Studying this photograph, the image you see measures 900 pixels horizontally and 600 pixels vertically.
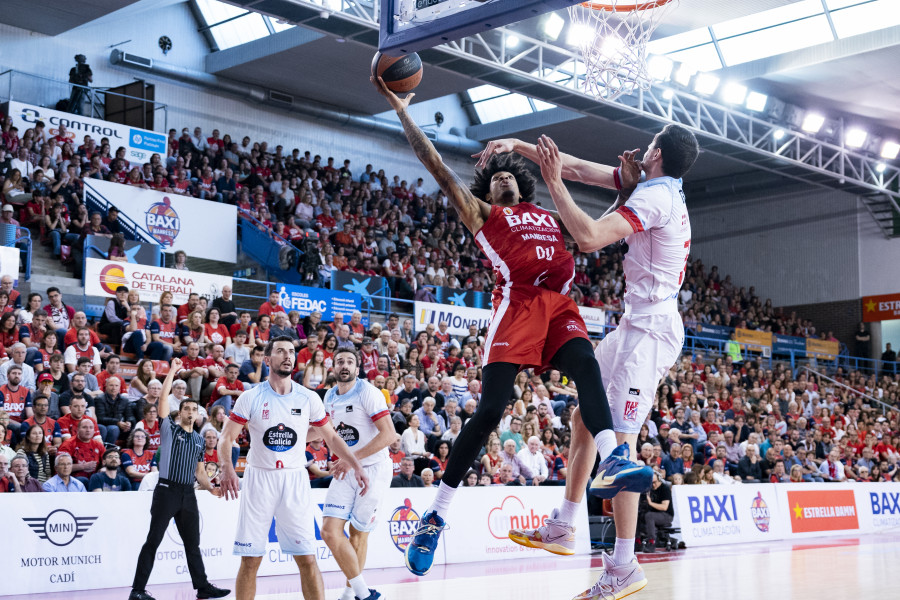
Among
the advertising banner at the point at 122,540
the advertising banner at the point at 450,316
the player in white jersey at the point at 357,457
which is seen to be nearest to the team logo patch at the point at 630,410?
A: the player in white jersey at the point at 357,457

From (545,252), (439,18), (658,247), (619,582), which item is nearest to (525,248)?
(545,252)

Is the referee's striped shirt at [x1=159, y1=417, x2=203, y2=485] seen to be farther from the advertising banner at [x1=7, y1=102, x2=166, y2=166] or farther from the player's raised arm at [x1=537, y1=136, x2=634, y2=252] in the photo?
the advertising banner at [x1=7, y1=102, x2=166, y2=166]

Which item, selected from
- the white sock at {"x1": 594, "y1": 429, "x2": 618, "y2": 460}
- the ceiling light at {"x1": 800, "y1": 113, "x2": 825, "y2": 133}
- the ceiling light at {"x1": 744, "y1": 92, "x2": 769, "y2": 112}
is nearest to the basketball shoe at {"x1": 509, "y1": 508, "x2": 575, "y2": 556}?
the white sock at {"x1": 594, "y1": 429, "x2": 618, "y2": 460}

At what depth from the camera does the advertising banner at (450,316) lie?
2014cm

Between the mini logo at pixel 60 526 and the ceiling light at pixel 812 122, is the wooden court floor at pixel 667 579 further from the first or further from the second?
the ceiling light at pixel 812 122

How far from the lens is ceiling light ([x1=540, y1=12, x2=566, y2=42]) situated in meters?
19.4

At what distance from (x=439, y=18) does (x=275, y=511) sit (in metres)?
4.10

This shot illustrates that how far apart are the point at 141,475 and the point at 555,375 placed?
927 cm

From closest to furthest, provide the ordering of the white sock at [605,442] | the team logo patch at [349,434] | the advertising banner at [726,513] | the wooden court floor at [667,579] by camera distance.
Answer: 1. the white sock at [605,442]
2. the wooden court floor at [667,579]
3. the team logo patch at [349,434]
4. the advertising banner at [726,513]

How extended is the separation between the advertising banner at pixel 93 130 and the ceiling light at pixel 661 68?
11.0m

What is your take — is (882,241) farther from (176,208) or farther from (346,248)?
(176,208)

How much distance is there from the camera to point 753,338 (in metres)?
29.4

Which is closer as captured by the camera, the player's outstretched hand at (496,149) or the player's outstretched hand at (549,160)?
the player's outstretched hand at (549,160)

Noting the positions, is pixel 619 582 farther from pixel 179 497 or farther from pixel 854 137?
pixel 854 137
